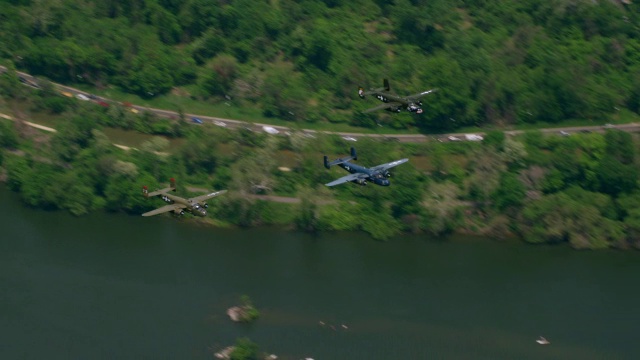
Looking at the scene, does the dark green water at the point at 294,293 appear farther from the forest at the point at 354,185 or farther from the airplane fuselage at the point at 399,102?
the airplane fuselage at the point at 399,102

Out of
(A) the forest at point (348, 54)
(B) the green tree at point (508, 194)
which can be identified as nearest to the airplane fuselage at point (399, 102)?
(B) the green tree at point (508, 194)

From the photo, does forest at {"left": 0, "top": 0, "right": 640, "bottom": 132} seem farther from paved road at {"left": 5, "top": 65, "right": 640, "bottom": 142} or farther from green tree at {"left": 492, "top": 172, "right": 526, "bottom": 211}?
green tree at {"left": 492, "top": 172, "right": 526, "bottom": 211}

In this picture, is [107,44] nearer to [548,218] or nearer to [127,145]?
[127,145]

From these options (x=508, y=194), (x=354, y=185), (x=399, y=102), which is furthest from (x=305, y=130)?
(x=399, y=102)

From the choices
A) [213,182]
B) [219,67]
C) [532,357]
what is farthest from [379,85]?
[532,357]

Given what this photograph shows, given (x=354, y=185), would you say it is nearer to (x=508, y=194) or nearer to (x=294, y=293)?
(x=508, y=194)


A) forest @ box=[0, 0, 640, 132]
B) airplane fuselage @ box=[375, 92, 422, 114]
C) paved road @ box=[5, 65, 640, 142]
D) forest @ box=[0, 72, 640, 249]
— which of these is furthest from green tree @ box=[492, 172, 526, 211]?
airplane fuselage @ box=[375, 92, 422, 114]
